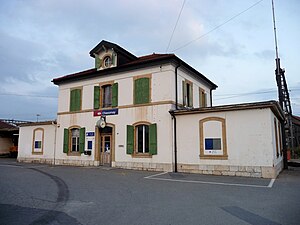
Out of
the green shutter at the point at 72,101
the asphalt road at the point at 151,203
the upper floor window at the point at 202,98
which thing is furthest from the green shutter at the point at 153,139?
the green shutter at the point at 72,101

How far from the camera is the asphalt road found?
5211 mm

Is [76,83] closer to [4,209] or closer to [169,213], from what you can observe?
[4,209]

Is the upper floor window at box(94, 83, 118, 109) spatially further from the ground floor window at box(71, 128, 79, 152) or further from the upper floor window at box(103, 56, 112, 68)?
the ground floor window at box(71, 128, 79, 152)

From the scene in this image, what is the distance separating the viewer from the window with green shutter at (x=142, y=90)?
48.7ft

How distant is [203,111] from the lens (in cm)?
1290

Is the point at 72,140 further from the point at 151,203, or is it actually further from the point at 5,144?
the point at 5,144

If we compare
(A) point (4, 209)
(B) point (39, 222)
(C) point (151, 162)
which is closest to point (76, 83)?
(C) point (151, 162)

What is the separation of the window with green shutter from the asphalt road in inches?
244

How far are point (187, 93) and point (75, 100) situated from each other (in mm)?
8020

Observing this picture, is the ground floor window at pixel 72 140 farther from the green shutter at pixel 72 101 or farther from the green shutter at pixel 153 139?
the green shutter at pixel 153 139

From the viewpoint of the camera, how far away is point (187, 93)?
640 inches

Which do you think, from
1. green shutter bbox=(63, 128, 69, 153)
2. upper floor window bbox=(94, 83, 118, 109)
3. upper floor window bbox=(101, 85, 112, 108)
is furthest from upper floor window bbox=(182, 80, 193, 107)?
green shutter bbox=(63, 128, 69, 153)

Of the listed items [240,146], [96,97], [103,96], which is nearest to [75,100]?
[96,97]

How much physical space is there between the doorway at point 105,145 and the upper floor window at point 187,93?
5157 millimetres
